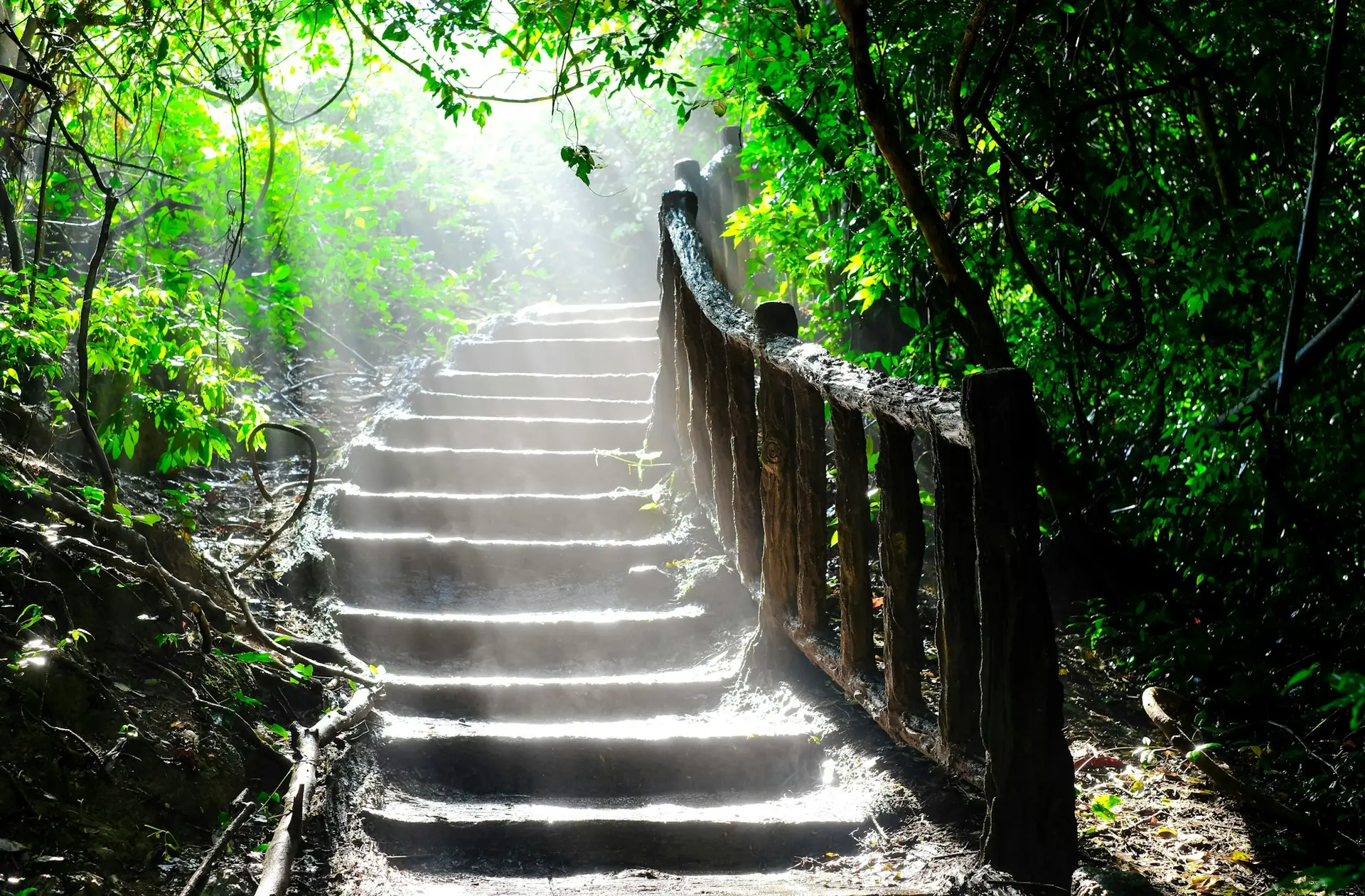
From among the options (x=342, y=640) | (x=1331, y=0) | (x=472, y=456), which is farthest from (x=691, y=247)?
(x=1331, y=0)

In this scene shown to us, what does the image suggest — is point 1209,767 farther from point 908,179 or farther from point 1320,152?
point 908,179

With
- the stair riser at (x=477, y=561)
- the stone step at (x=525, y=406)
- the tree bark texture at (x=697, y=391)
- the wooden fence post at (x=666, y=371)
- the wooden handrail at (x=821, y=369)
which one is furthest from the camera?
the stone step at (x=525, y=406)

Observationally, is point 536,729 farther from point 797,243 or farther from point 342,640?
point 797,243

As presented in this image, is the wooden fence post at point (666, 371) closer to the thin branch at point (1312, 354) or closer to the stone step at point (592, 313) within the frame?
the stone step at point (592, 313)

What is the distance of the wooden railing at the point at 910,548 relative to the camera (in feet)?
6.37

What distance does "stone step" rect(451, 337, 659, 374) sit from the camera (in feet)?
22.2

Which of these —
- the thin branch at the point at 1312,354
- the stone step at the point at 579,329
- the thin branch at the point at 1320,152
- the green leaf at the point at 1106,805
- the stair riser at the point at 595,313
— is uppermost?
the stair riser at the point at 595,313

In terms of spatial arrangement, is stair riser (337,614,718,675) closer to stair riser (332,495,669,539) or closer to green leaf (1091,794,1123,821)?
stair riser (332,495,669,539)

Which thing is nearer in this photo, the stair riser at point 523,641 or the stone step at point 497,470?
the stair riser at point 523,641

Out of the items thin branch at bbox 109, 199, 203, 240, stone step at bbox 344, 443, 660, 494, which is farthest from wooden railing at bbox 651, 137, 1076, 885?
thin branch at bbox 109, 199, 203, 240

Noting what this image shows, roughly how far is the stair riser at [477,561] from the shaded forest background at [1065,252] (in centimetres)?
77

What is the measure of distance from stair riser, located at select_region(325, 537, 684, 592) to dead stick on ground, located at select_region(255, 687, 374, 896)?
1.01m

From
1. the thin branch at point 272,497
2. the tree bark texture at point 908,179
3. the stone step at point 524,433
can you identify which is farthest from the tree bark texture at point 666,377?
the tree bark texture at point 908,179

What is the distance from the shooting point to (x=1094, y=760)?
8.63 ft
